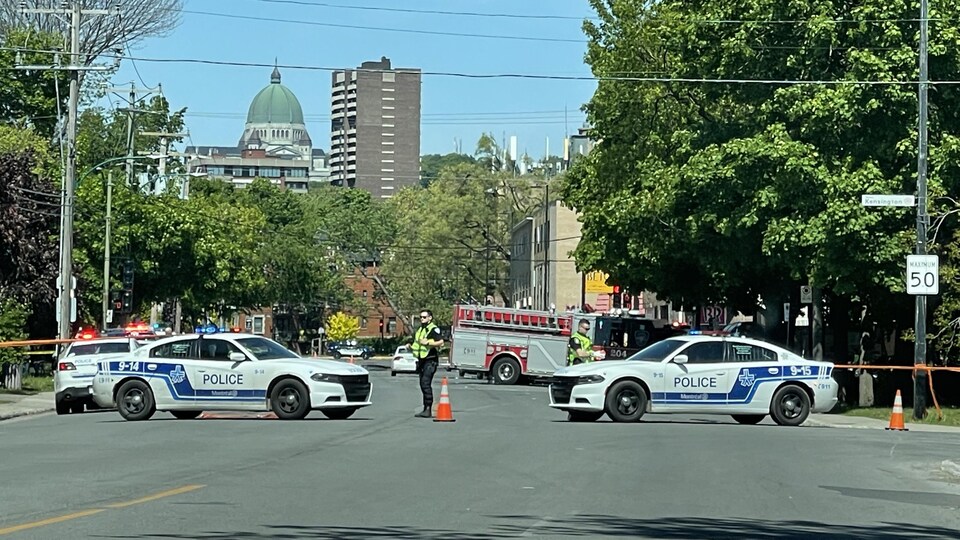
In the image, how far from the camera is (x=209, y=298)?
270ft

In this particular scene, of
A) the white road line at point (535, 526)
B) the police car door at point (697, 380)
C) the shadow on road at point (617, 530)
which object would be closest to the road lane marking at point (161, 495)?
the shadow on road at point (617, 530)

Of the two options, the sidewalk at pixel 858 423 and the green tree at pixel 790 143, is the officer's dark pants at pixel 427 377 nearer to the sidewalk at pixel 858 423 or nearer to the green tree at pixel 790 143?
the sidewalk at pixel 858 423

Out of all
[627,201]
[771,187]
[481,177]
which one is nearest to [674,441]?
[771,187]

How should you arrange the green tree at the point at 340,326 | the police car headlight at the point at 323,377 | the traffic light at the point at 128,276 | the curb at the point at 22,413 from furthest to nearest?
the green tree at the point at 340,326 < the traffic light at the point at 128,276 < the curb at the point at 22,413 < the police car headlight at the point at 323,377

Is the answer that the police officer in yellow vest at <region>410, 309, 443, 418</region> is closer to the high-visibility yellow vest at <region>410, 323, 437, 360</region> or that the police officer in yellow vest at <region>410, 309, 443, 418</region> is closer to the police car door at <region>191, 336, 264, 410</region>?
the high-visibility yellow vest at <region>410, 323, 437, 360</region>

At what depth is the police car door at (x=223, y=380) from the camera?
26891mm

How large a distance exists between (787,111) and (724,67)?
2.58m

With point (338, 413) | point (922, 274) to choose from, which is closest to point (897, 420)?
point (922, 274)

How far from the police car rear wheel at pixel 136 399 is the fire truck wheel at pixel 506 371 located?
28.2 meters

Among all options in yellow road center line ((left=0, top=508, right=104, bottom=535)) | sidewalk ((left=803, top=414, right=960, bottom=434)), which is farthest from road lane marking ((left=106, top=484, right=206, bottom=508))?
sidewalk ((left=803, top=414, right=960, bottom=434))

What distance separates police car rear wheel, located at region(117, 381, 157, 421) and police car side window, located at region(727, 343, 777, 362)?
9.75 meters

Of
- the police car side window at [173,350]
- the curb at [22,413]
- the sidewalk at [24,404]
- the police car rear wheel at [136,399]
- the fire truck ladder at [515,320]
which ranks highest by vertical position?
the fire truck ladder at [515,320]

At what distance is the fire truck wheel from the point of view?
54.7 meters

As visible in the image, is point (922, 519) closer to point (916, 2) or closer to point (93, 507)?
point (93, 507)
